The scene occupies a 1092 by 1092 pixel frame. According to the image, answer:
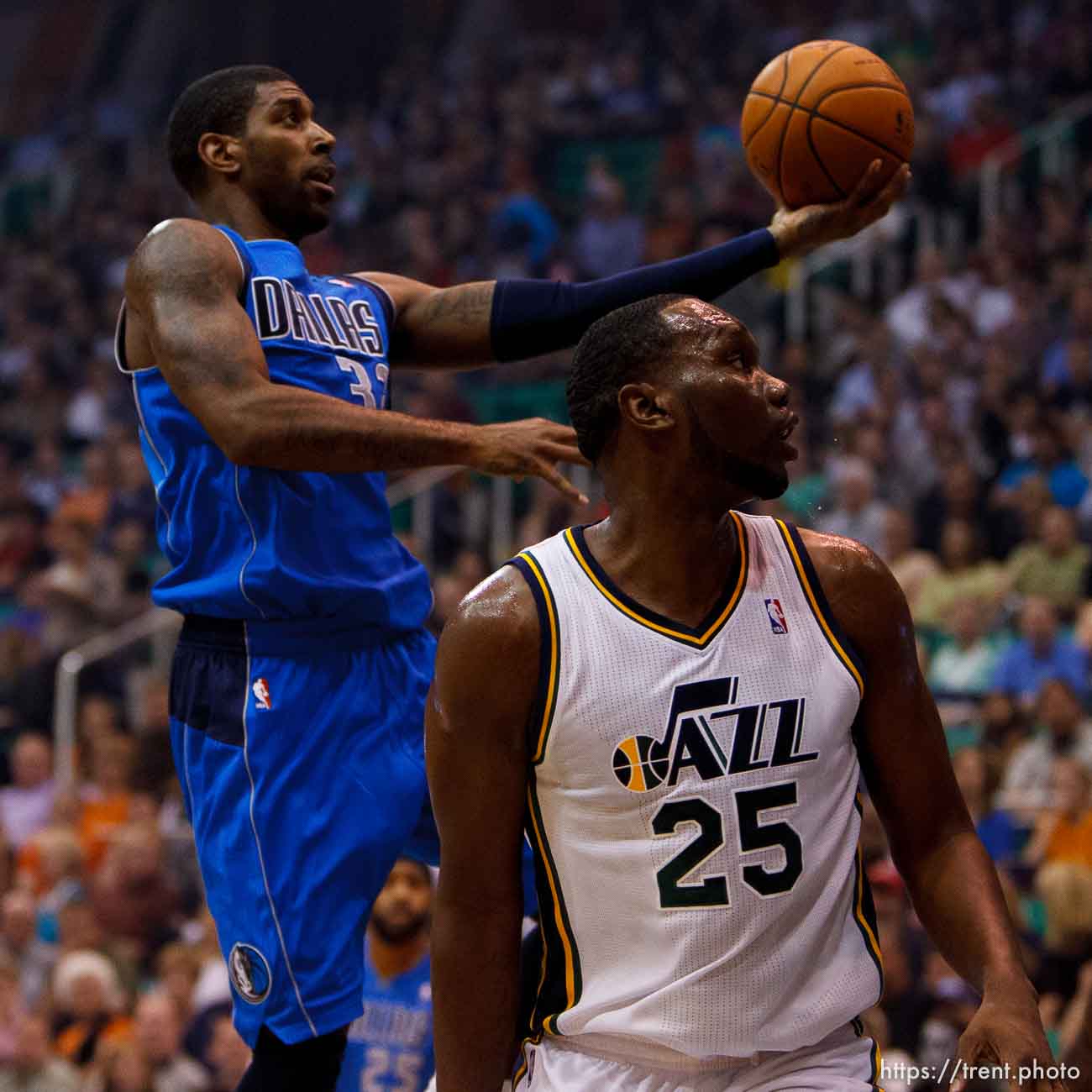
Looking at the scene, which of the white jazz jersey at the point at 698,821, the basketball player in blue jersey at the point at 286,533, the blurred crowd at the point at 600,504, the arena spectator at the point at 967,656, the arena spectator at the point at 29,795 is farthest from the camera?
the arena spectator at the point at 29,795

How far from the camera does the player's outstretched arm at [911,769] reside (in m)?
2.52

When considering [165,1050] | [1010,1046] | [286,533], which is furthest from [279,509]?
[165,1050]

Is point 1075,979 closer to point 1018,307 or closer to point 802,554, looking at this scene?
point 802,554

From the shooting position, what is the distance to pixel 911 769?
2.58 meters

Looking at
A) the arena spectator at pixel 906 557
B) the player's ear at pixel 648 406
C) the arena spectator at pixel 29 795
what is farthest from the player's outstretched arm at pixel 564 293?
the arena spectator at pixel 29 795

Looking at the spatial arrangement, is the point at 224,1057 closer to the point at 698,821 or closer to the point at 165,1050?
the point at 165,1050

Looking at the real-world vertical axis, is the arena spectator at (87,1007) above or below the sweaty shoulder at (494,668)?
below

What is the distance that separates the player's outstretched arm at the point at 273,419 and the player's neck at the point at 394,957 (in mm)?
2491

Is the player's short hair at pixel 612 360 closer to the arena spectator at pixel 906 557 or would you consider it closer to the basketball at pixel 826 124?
the basketball at pixel 826 124

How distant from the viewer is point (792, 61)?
368 centimetres

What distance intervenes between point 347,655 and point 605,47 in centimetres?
1319

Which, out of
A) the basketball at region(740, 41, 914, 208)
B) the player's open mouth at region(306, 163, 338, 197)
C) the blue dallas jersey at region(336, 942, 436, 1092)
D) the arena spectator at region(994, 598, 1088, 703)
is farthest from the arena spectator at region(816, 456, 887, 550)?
the player's open mouth at region(306, 163, 338, 197)

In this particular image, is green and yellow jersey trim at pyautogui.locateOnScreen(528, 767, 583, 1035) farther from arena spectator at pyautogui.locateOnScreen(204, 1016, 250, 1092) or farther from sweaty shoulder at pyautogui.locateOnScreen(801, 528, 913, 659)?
arena spectator at pyautogui.locateOnScreen(204, 1016, 250, 1092)

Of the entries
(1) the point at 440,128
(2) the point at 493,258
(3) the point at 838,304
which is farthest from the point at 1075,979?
(1) the point at 440,128
